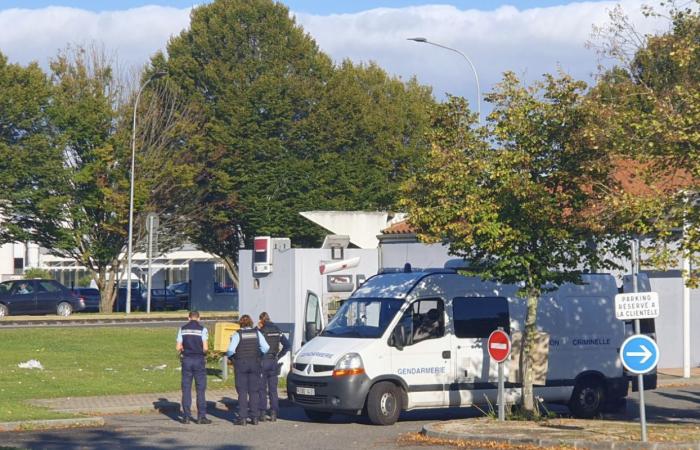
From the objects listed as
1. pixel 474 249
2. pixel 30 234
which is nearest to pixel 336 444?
pixel 474 249

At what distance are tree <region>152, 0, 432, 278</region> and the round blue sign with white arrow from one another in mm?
40606

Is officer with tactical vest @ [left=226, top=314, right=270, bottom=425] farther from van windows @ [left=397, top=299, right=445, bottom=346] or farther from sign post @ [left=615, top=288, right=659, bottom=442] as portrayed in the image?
sign post @ [left=615, top=288, right=659, bottom=442]

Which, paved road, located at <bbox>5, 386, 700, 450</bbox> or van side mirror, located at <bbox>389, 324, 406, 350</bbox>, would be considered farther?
van side mirror, located at <bbox>389, 324, 406, 350</bbox>

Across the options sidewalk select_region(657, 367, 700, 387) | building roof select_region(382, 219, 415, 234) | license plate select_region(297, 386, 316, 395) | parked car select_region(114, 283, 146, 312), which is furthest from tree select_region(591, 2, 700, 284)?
parked car select_region(114, 283, 146, 312)

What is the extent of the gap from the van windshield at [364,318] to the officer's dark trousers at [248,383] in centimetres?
136

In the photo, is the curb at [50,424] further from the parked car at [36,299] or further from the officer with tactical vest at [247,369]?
the parked car at [36,299]

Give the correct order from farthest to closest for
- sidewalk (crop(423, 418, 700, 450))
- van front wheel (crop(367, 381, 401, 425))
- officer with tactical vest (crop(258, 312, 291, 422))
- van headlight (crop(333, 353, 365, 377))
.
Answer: officer with tactical vest (crop(258, 312, 291, 422)) < van front wheel (crop(367, 381, 401, 425)) < van headlight (crop(333, 353, 365, 377)) < sidewalk (crop(423, 418, 700, 450))

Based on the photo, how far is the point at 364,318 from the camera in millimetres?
18891

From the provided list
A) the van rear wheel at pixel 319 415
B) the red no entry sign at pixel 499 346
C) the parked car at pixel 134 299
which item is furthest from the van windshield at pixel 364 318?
the parked car at pixel 134 299

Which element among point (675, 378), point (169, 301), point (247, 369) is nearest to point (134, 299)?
point (169, 301)

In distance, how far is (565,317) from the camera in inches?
789

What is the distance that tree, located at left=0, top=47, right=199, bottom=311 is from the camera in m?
50.6

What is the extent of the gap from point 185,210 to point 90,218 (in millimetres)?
4500

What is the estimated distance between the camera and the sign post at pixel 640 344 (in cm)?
1453
